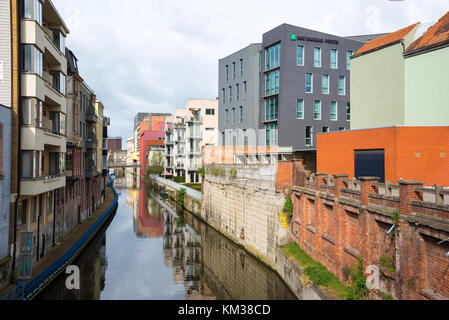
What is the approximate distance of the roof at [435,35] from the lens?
1894 centimetres

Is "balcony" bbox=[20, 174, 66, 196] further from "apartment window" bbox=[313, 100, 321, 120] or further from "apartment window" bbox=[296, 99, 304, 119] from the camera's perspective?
"apartment window" bbox=[313, 100, 321, 120]

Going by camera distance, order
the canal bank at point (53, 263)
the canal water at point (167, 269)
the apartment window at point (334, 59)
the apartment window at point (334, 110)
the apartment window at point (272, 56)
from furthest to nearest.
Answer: the apartment window at point (334, 110) → the apartment window at point (334, 59) → the apartment window at point (272, 56) → the canal water at point (167, 269) → the canal bank at point (53, 263)

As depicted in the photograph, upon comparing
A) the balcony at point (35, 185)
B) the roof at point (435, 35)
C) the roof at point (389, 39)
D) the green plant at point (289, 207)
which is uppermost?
the roof at point (389, 39)

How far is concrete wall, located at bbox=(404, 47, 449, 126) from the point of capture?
732 inches

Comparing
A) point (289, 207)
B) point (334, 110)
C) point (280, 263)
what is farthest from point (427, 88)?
point (334, 110)

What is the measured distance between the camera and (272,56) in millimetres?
36750

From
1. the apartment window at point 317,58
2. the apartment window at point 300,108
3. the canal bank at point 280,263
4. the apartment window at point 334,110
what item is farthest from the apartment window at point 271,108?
the canal bank at point 280,263

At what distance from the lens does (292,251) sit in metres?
18.8

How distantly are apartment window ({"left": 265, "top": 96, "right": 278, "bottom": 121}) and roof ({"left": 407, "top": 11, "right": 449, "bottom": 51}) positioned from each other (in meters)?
16.5

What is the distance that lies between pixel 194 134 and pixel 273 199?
45.6m

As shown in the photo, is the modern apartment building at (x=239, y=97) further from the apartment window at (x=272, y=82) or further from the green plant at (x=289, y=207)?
the green plant at (x=289, y=207)

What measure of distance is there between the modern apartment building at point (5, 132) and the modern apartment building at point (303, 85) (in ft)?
80.4

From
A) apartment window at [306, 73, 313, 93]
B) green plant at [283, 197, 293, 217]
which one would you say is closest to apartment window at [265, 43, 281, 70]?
apartment window at [306, 73, 313, 93]

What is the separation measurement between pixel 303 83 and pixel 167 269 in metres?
22.4
